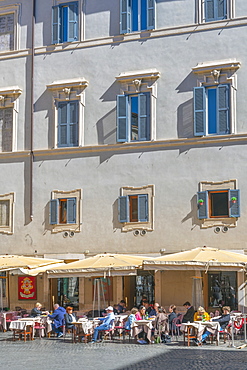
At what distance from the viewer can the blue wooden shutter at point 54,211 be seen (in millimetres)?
26681

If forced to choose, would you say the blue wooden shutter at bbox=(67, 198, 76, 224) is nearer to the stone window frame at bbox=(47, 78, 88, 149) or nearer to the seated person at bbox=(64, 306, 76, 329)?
the stone window frame at bbox=(47, 78, 88, 149)

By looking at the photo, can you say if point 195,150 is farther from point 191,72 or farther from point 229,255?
point 229,255

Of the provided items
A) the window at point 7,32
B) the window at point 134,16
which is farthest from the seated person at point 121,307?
the window at point 7,32

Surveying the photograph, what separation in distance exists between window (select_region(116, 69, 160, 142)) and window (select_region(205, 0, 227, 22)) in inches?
110

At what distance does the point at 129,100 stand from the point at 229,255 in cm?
769

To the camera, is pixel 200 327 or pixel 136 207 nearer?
pixel 200 327

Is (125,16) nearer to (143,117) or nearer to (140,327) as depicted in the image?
(143,117)

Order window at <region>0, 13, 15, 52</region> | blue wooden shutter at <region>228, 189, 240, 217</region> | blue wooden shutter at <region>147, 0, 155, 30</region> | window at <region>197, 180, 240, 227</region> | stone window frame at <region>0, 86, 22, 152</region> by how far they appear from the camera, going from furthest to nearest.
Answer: window at <region>0, 13, 15, 52</region> < stone window frame at <region>0, 86, 22, 152</region> < blue wooden shutter at <region>147, 0, 155, 30</region> < window at <region>197, 180, 240, 227</region> < blue wooden shutter at <region>228, 189, 240, 217</region>

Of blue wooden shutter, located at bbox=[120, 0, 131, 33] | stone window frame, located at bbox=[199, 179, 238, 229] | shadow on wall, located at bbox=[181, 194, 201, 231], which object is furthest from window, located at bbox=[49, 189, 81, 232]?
blue wooden shutter, located at bbox=[120, 0, 131, 33]

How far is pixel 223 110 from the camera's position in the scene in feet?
80.6

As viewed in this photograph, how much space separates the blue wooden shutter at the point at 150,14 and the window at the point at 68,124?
160 inches

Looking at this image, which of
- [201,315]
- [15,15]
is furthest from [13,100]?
[201,315]

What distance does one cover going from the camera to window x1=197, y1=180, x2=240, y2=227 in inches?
950

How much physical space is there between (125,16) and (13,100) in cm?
560
